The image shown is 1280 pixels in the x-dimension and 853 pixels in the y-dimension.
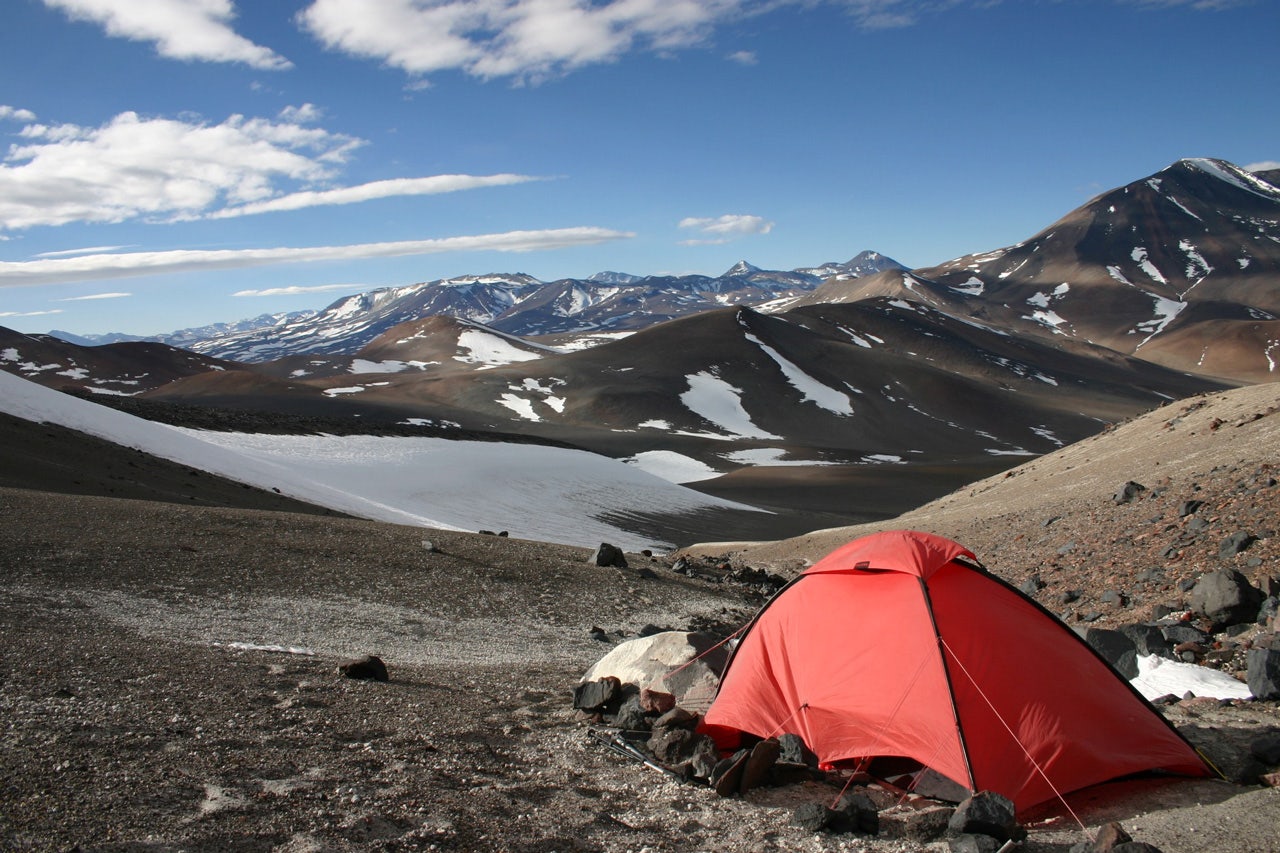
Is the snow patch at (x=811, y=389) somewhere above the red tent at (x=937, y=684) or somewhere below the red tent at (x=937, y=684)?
above

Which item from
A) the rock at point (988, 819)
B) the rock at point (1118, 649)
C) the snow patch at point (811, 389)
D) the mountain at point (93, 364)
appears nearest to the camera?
the rock at point (988, 819)

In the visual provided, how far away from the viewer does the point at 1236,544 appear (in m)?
13.2

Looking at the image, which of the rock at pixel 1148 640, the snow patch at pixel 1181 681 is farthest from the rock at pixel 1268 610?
the snow patch at pixel 1181 681

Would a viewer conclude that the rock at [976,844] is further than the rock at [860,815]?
No

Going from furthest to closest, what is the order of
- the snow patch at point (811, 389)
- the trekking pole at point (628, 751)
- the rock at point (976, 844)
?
the snow patch at point (811, 389)
the trekking pole at point (628, 751)
the rock at point (976, 844)

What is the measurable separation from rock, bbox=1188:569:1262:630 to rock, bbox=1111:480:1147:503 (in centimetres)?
753

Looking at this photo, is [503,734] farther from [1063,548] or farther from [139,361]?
[139,361]

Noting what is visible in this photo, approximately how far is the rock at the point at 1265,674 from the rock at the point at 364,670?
9.82 meters

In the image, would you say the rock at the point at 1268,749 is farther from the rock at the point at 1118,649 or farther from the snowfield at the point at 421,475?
the snowfield at the point at 421,475

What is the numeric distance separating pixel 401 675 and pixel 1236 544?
42.0ft

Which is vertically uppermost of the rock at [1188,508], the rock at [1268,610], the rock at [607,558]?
the rock at [1188,508]

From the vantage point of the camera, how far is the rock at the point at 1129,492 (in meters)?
18.4

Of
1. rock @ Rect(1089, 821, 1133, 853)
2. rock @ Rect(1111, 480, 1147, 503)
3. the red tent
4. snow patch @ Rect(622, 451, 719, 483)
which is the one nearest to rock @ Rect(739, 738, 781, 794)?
the red tent

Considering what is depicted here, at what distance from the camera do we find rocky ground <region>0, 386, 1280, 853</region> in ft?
20.3
